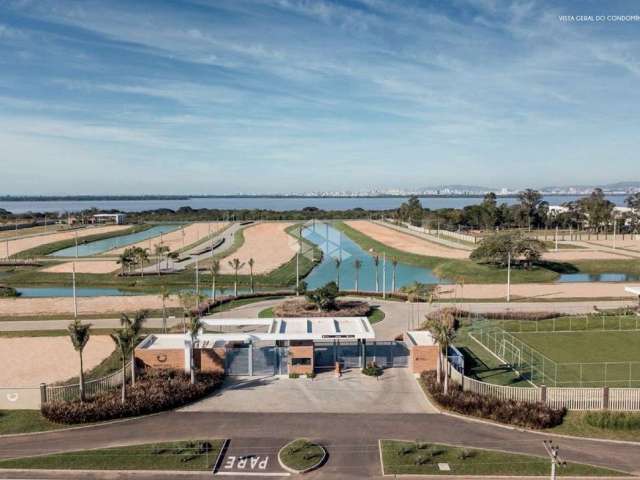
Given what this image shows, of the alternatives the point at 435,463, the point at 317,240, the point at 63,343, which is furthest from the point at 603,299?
the point at 317,240

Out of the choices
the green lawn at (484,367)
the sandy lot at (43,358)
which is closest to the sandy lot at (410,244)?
the green lawn at (484,367)

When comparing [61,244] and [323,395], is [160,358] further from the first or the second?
[61,244]

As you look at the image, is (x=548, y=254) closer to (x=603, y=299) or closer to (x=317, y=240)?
(x=603, y=299)

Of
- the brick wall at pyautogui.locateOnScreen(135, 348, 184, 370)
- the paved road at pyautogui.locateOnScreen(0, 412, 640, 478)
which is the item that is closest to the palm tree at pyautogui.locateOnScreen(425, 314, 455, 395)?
the paved road at pyautogui.locateOnScreen(0, 412, 640, 478)

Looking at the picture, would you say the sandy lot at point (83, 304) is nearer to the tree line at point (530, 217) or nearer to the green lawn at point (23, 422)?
the green lawn at point (23, 422)

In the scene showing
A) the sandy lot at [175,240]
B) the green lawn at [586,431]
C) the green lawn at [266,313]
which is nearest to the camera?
the green lawn at [586,431]

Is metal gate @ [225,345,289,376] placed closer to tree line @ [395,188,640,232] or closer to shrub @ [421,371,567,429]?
shrub @ [421,371,567,429]
